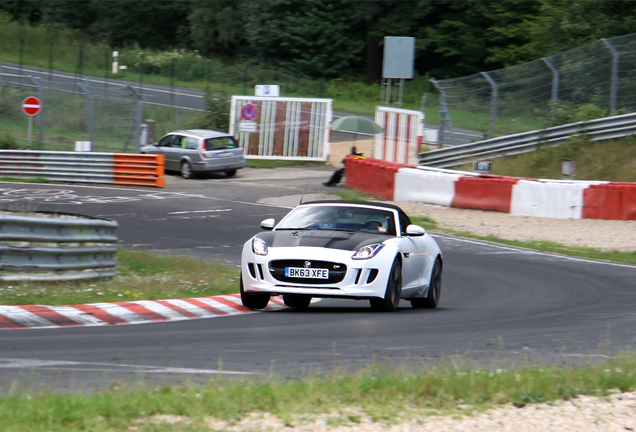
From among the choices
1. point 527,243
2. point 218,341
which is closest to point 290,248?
point 218,341

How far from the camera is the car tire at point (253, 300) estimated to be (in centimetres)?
1029

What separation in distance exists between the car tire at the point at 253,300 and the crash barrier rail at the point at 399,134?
21.2 meters

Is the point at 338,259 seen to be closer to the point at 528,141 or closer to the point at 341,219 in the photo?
the point at 341,219

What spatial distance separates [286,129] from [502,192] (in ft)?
52.1

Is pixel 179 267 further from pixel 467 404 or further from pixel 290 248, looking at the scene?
pixel 467 404

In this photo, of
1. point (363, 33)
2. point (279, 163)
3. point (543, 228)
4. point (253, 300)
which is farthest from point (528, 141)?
point (363, 33)

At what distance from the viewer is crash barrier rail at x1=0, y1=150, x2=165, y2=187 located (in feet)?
94.7

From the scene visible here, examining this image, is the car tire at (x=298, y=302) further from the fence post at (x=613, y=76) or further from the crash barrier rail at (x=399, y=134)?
the crash barrier rail at (x=399, y=134)

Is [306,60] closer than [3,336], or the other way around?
[3,336]

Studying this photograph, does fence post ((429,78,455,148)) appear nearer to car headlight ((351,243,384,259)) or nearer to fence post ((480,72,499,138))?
fence post ((480,72,499,138))

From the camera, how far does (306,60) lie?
58.6 m

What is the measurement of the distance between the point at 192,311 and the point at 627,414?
18.6 feet

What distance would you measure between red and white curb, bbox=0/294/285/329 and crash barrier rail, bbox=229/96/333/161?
25.6 m

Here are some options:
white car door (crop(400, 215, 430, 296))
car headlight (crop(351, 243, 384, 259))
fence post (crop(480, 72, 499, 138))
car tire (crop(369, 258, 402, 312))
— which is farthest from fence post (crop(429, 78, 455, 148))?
car headlight (crop(351, 243, 384, 259))
